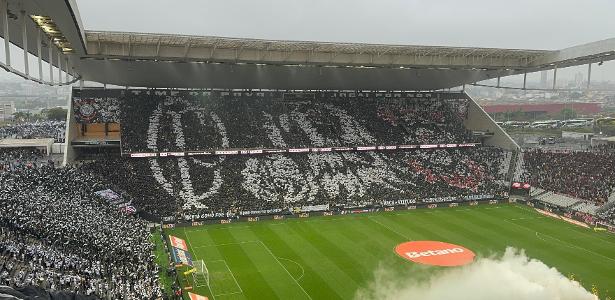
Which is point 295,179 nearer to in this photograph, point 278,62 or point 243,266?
point 278,62

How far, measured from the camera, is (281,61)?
163 feet

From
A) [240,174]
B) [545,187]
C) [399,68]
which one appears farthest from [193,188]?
[545,187]

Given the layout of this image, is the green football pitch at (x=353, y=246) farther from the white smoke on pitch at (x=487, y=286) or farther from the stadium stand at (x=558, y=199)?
the stadium stand at (x=558, y=199)

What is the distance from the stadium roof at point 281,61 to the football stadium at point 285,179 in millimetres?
238

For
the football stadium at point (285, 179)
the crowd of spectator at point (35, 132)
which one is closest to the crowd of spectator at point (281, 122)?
the football stadium at point (285, 179)

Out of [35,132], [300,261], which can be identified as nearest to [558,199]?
[300,261]

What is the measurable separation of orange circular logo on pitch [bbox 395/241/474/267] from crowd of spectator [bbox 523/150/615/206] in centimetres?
2209

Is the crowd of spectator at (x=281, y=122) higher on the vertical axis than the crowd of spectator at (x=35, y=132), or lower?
higher

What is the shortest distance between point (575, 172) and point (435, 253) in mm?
30414

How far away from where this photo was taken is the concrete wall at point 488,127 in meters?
66.0

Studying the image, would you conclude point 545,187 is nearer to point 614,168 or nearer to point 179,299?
point 614,168

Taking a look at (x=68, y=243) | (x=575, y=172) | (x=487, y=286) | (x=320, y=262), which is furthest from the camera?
(x=575, y=172)

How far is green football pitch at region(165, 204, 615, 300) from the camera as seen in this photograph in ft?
96.4

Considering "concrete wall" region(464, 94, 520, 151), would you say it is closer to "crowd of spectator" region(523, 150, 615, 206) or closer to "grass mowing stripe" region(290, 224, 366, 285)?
"crowd of spectator" region(523, 150, 615, 206)
